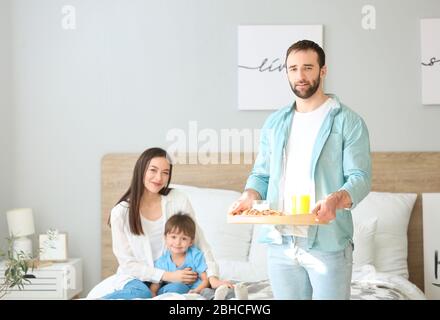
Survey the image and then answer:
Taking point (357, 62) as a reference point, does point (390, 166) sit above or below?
below

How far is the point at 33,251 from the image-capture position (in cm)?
329

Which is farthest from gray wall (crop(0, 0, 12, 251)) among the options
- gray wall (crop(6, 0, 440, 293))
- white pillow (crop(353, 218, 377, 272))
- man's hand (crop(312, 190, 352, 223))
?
man's hand (crop(312, 190, 352, 223))

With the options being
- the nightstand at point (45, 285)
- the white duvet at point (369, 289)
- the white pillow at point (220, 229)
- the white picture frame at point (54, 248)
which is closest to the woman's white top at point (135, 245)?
the white duvet at point (369, 289)

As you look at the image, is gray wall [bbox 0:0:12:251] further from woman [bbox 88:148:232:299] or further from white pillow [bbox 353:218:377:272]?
white pillow [bbox 353:218:377:272]

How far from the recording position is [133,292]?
7.37ft

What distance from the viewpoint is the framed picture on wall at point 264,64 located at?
324 centimetres

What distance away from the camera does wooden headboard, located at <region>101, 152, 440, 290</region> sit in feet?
10.5

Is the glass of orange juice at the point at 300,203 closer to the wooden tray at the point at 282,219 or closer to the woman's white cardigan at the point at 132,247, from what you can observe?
the wooden tray at the point at 282,219

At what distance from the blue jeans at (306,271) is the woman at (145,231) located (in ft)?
3.05

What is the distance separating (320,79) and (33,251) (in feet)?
7.39

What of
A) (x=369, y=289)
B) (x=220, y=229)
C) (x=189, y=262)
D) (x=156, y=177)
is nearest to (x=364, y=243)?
(x=369, y=289)

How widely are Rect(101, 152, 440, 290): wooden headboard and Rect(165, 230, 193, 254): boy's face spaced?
2.87ft

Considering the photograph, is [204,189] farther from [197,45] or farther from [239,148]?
[197,45]
